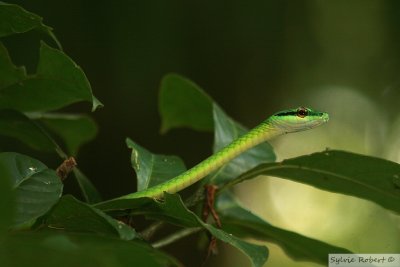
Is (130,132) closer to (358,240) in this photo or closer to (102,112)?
(102,112)

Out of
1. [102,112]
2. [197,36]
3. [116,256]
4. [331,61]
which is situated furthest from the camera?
[331,61]

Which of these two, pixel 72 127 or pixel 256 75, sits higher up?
pixel 72 127

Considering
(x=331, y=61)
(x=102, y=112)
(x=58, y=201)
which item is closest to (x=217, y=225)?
(x=58, y=201)

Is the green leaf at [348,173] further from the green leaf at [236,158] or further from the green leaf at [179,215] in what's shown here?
the green leaf at [179,215]

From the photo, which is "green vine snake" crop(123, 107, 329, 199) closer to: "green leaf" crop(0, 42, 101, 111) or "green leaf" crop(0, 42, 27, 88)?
"green leaf" crop(0, 42, 101, 111)

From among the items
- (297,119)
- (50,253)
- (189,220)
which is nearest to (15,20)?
(189,220)

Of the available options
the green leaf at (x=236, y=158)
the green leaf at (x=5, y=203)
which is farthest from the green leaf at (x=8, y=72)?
the green leaf at (x=5, y=203)

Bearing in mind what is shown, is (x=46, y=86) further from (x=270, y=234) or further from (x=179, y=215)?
(x=270, y=234)
